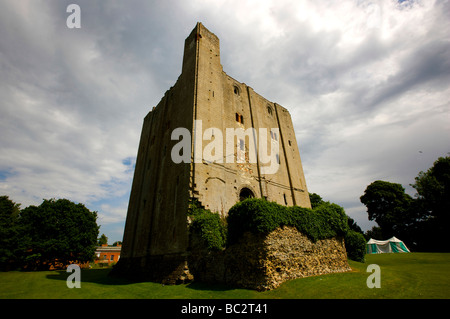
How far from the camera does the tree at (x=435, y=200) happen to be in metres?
24.8

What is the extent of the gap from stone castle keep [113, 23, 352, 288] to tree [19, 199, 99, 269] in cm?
Answer: 567

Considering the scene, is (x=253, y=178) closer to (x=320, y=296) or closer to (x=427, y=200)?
(x=320, y=296)

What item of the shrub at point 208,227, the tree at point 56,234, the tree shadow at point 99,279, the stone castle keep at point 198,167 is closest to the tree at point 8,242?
the tree at point 56,234

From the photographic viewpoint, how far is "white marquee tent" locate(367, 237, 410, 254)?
88.8ft

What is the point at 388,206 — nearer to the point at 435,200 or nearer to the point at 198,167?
the point at 435,200

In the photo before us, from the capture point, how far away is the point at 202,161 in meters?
13.7

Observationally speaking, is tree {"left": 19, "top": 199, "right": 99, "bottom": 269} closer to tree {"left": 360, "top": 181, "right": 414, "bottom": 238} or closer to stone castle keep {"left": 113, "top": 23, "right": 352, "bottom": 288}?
stone castle keep {"left": 113, "top": 23, "right": 352, "bottom": 288}

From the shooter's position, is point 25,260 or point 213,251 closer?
point 213,251

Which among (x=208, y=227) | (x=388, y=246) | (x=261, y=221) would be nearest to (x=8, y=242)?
(x=208, y=227)

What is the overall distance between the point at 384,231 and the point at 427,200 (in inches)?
447

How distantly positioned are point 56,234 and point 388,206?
49.3m

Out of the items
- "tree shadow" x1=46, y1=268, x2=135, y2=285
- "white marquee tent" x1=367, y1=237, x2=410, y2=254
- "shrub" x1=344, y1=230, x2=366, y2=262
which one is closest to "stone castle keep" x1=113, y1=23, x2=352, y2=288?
"tree shadow" x1=46, y1=268, x2=135, y2=285
